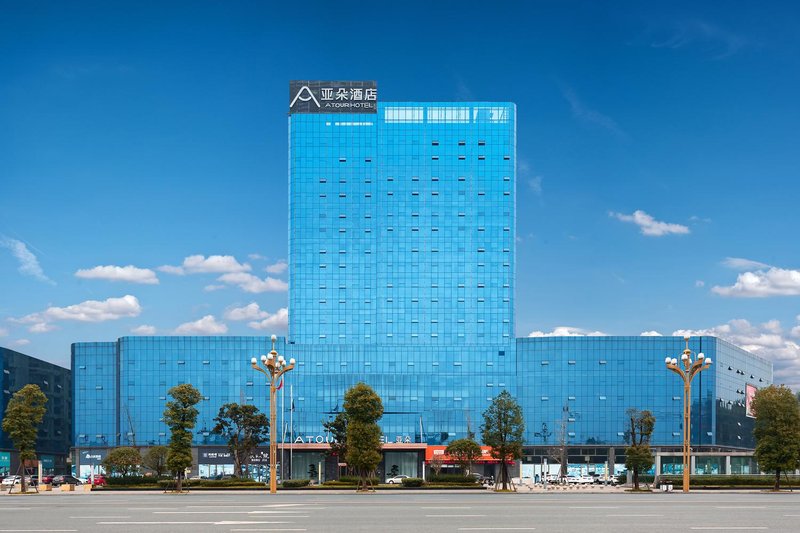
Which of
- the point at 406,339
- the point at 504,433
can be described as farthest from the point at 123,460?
the point at 406,339

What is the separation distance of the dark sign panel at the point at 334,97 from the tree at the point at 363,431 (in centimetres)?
8178

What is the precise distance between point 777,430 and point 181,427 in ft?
185

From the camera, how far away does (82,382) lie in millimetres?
147625

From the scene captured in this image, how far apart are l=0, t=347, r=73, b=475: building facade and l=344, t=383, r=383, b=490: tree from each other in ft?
272

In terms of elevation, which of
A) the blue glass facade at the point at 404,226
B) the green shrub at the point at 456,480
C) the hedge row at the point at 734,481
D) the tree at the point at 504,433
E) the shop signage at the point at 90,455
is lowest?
the shop signage at the point at 90,455

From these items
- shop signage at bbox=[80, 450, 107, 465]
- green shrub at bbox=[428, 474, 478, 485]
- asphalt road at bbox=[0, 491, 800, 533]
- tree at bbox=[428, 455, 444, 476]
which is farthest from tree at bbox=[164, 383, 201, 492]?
shop signage at bbox=[80, 450, 107, 465]

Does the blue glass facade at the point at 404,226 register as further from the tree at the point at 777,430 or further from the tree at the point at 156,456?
the tree at the point at 777,430

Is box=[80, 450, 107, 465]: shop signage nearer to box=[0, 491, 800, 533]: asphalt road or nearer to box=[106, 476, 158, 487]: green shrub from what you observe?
box=[106, 476, 158, 487]: green shrub

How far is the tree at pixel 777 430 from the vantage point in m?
78.8

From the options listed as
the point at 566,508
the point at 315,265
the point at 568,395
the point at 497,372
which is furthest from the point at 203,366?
the point at 566,508

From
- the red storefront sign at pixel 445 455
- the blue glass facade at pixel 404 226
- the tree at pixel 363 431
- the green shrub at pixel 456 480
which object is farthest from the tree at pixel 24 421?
the blue glass facade at pixel 404 226

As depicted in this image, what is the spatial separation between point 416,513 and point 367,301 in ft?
378

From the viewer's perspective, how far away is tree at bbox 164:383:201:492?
258ft

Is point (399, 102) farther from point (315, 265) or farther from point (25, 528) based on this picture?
point (25, 528)
